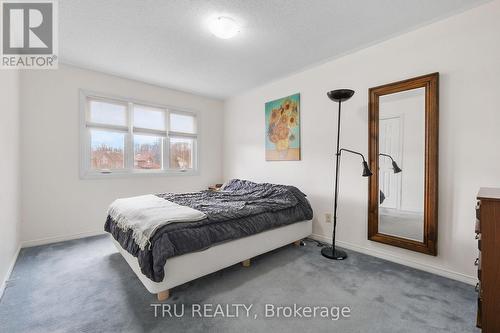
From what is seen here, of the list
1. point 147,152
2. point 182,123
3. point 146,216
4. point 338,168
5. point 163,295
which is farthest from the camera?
point 182,123

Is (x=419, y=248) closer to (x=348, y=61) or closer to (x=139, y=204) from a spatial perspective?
(x=348, y=61)

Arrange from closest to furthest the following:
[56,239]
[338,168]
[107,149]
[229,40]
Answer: [229,40]
[338,168]
[56,239]
[107,149]

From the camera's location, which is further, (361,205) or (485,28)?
(361,205)

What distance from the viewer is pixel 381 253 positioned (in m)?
2.53

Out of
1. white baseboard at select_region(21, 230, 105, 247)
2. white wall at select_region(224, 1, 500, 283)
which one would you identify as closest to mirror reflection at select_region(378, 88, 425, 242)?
white wall at select_region(224, 1, 500, 283)

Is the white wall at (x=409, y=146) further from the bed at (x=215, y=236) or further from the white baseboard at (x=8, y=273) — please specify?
the white baseboard at (x=8, y=273)

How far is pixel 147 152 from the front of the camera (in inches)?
152

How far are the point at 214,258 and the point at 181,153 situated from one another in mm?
2750

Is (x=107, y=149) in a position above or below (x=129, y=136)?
below

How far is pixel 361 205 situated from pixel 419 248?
0.68 metres

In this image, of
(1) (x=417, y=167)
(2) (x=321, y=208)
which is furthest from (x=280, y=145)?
(1) (x=417, y=167)

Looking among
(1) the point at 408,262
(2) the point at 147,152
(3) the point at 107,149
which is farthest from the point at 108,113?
(1) the point at 408,262

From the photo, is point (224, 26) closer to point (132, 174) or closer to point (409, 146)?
point (409, 146)

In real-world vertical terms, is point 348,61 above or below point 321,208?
above
